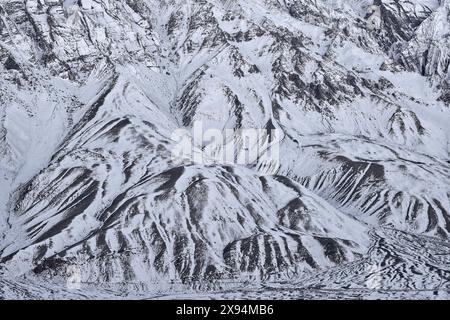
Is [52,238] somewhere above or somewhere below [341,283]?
above

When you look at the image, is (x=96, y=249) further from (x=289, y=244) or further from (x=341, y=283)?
(x=341, y=283)
